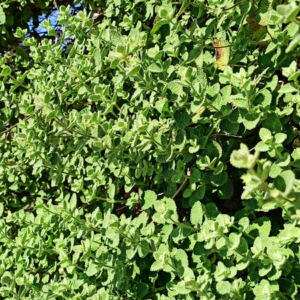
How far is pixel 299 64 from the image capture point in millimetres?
1438

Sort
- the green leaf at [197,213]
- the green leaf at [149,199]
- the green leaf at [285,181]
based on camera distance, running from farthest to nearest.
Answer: the green leaf at [149,199], the green leaf at [197,213], the green leaf at [285,181]

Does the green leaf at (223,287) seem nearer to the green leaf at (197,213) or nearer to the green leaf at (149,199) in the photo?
the green leaf at (197,213)

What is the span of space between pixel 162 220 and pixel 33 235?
94cm

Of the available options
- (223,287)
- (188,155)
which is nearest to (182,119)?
(188,155)

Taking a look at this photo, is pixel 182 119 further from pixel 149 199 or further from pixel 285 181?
pixel 285 181

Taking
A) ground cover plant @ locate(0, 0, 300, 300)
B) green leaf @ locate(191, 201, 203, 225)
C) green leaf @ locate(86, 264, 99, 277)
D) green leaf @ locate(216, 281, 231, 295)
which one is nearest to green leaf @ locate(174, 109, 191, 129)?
ground cover plant @ locate(0, 0, 300, 300)

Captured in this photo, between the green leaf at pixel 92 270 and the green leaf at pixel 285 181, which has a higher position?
the green leaf at pixel 285 181

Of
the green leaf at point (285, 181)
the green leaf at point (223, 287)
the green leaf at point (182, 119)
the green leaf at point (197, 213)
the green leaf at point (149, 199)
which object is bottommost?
the green leaf at point (223, 287)

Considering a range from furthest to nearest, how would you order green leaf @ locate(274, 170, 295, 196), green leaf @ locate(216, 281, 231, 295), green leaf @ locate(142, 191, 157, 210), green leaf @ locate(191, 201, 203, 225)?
1. green leaf @ locate(142, 191, 157, 210)
2. green leaf @ locate(191, 201, 203, 225)
3. green leaf @ locate(216, 281, 231, 295)
4. green leaf @ locate(274, 170, 295, 196)

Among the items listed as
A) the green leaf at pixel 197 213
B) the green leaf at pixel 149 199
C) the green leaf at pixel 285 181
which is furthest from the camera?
the green leaf at pixel 149 199

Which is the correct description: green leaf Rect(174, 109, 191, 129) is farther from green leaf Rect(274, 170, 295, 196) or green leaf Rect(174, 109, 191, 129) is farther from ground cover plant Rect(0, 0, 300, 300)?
→ green leaf Rect(274, 170, 295, 196)

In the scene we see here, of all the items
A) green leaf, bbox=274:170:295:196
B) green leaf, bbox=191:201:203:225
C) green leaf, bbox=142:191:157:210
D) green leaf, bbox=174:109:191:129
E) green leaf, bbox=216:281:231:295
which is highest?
green leaf, bbox=174:109:191:129

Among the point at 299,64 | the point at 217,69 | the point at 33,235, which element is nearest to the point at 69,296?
the point at 33,235

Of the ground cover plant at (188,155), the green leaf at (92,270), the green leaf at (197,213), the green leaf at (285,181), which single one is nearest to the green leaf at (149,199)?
the ground cover plant at (188,155)
